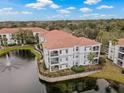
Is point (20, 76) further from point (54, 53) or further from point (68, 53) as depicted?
point (68, 53)

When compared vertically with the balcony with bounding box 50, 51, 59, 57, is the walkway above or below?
below

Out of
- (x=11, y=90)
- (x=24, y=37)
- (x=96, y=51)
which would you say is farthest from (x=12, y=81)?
(x=24, y=37)

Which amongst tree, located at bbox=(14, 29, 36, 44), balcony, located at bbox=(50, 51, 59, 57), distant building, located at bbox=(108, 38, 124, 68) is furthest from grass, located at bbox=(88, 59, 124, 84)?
tree, located at bbox=(14, 29, 36, 44)

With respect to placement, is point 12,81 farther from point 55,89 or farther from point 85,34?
point 85,34

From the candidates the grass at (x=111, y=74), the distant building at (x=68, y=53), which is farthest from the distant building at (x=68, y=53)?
the grass at (x=111, y=74)

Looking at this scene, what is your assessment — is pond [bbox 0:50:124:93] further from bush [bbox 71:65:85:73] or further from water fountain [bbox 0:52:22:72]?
bush [bbox 71:65:85:73]

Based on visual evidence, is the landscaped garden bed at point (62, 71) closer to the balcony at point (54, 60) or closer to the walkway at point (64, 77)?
the walkway at point (64, 77)

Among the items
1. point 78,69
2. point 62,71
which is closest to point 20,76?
point 62,71

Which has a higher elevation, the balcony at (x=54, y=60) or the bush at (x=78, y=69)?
the balcony at (x=54, y=60)
